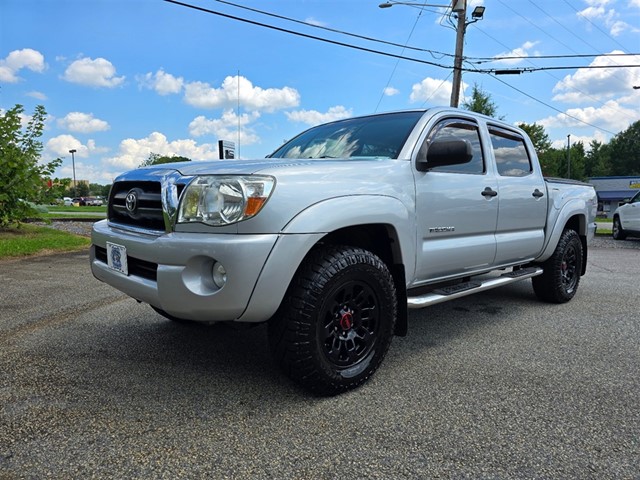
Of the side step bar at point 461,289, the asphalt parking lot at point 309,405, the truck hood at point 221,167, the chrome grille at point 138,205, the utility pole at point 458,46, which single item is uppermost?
the utility pole at point 458,46

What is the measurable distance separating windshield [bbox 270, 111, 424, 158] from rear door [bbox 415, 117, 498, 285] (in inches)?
9.0

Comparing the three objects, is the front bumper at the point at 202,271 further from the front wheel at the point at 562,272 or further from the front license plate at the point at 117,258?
the front wheel at the point at 562,272

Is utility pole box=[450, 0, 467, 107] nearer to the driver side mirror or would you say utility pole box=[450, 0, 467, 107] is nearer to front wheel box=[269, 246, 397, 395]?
the driver side mirror

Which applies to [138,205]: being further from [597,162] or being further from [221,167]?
[597,162]

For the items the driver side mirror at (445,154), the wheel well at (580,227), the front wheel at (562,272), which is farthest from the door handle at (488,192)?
the wheel well at (580,227)

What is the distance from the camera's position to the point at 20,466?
1904mm

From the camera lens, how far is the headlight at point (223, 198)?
2.35 m

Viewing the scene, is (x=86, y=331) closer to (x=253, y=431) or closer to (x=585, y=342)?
(x=253, y=431)

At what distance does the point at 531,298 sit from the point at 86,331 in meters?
4.57

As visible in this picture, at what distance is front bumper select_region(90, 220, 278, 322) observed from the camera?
2.27 meters

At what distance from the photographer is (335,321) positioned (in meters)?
2.64

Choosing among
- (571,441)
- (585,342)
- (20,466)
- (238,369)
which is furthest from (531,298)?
(20,466)

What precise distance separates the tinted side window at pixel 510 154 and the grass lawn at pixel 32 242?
786 cm

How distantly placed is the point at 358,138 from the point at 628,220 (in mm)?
12683
